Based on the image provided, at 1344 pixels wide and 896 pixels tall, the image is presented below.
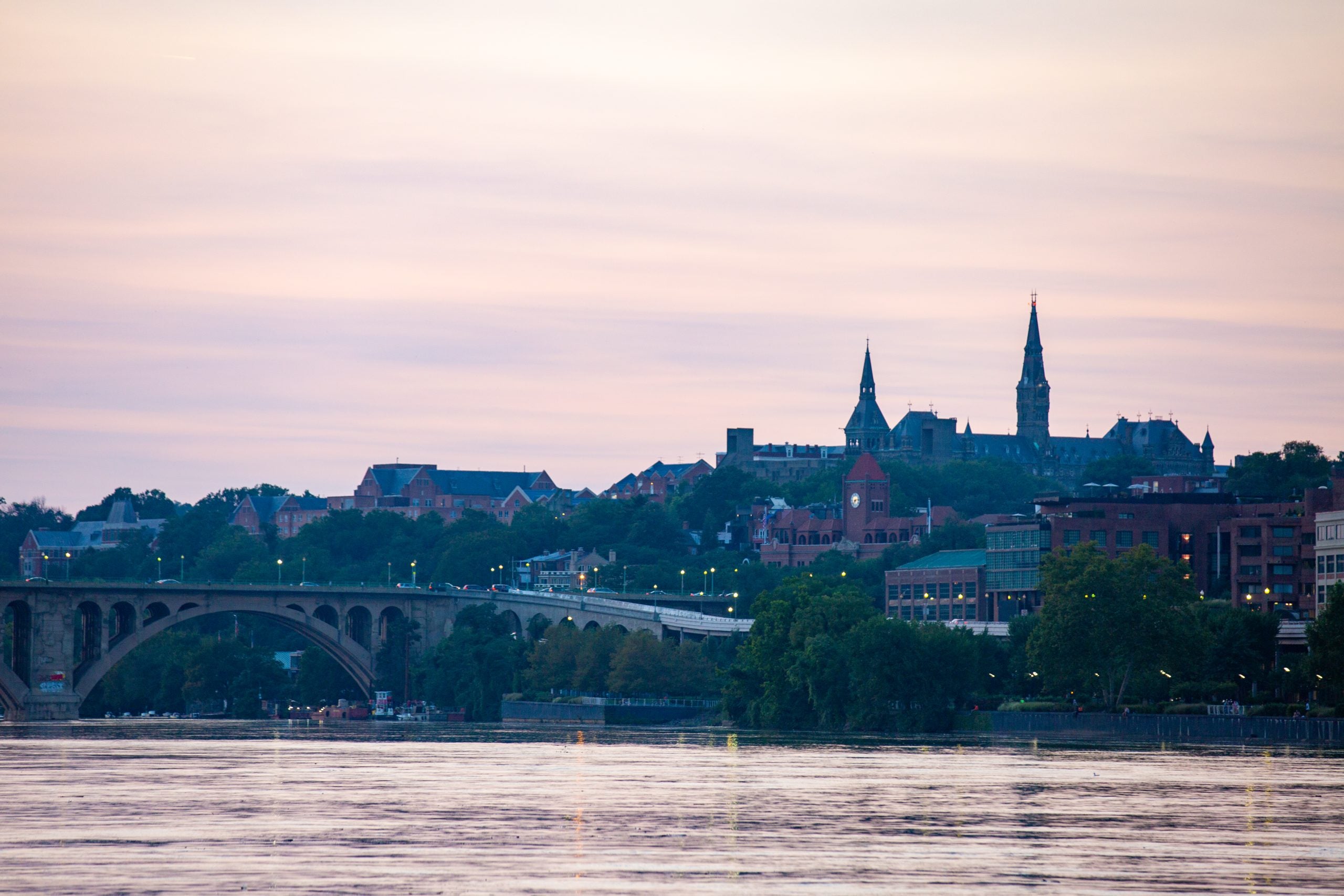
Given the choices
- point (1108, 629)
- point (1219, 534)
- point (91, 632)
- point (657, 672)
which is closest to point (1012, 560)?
point (1219, 534)

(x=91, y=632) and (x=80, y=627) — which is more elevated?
(x=80, y=627)

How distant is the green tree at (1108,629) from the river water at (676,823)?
1193 inches

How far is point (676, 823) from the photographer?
5788 centimetres

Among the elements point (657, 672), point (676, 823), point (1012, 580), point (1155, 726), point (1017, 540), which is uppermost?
point (1017, 540)

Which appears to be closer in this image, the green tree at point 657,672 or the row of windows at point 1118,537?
the green tree at point 657,672

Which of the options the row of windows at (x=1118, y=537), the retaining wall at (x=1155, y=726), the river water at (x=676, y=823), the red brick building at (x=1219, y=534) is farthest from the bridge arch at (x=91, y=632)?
the river water at (x=676, y=823)

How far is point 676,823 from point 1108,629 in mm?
79425

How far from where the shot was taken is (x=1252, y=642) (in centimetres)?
13712

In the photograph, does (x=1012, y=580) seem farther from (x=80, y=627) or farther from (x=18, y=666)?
(x=18, y=666)

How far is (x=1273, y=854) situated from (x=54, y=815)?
32191 millimetres

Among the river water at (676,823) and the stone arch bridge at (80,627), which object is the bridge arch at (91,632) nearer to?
the stone arch bridge at (80,627)

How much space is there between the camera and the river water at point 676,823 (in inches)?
1762

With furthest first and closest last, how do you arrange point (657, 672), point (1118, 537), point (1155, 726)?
point (1118, 537)
point (657, 672)
point (1155, 726)

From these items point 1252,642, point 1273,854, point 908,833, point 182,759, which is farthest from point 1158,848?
point 1252,642
